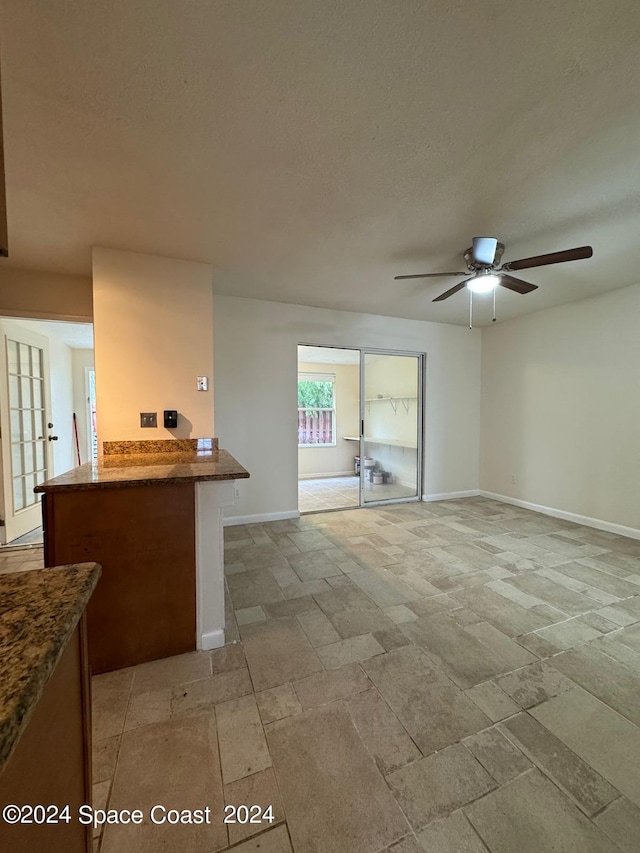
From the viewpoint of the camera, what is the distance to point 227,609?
2.19m

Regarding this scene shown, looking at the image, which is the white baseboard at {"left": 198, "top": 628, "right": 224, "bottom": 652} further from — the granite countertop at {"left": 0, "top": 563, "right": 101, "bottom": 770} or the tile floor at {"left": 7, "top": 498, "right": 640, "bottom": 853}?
the granite countertop at {"left": 0, "top": 563, "right": 101, "bottom": 770}

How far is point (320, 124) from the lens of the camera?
1456 millimetres

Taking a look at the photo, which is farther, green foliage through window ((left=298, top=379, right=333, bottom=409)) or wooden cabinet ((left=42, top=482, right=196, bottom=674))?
green foliage through window ((left=298, top=379, right=333, bottom=409))

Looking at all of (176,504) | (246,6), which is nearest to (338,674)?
(176,504)

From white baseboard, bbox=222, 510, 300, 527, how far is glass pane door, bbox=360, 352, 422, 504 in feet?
3.79

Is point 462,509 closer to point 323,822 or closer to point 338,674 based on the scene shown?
point 338,674

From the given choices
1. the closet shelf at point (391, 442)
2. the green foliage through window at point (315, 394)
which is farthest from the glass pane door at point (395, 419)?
the green foliage through window at point (315, 394)

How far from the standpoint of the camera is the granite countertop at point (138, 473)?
1583mm

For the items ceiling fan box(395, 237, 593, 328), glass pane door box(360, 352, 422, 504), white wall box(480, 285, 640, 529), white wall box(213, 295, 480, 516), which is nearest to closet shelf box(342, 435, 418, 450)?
glass pane door box(360, 352, 422, 504)

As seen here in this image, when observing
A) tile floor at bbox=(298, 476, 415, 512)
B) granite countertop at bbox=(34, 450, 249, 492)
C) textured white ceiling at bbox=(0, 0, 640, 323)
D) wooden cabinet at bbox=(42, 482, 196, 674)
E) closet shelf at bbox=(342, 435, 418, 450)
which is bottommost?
tile floor at bbox=(298, 476, 415, 512)

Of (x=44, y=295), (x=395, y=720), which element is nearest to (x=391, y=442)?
(x=395, y=720)

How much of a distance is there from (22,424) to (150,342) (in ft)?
6.57

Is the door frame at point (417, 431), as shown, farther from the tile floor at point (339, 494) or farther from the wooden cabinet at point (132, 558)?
the wooden cabinet at point (132, 558)

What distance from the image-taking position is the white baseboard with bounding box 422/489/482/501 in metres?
4.82
